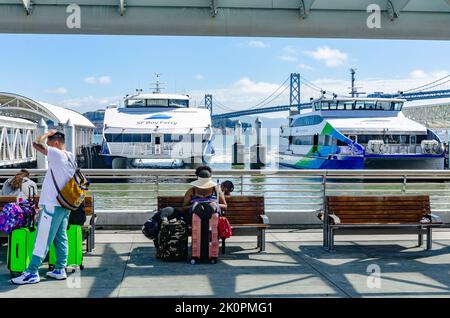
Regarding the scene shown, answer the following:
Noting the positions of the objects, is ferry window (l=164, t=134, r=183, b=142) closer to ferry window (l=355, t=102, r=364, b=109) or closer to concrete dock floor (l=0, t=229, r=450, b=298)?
ferry window (l=355, t=102, r=364, b=109)

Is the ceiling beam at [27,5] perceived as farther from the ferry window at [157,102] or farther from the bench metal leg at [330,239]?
the ferry window at [157,102]

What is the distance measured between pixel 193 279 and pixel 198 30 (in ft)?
12.5

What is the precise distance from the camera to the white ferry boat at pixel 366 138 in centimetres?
3341

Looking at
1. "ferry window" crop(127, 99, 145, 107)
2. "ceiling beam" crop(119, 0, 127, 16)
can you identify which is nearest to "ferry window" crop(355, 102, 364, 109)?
"ferry window" crop(127, 99, 145, 107)

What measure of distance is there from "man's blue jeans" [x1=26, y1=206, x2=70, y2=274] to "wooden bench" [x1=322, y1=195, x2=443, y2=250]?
336cm

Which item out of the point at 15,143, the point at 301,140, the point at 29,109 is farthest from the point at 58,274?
the point at 29,109

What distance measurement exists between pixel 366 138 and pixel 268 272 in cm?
3001

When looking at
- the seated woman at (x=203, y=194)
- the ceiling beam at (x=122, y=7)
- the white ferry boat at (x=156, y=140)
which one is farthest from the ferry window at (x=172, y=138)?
the seated woman at (x=203, y=194)

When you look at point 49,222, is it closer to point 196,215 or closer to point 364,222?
point 196,215

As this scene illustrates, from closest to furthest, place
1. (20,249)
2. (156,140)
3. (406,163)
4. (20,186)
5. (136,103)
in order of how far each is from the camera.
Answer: (20,249) → (20,186) → (156,140) → (406,163) → (136,103)

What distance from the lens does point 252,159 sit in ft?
165

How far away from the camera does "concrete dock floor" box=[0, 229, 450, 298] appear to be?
556 centimetres

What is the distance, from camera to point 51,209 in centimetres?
588

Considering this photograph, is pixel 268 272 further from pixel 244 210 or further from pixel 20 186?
pixel 20 186
